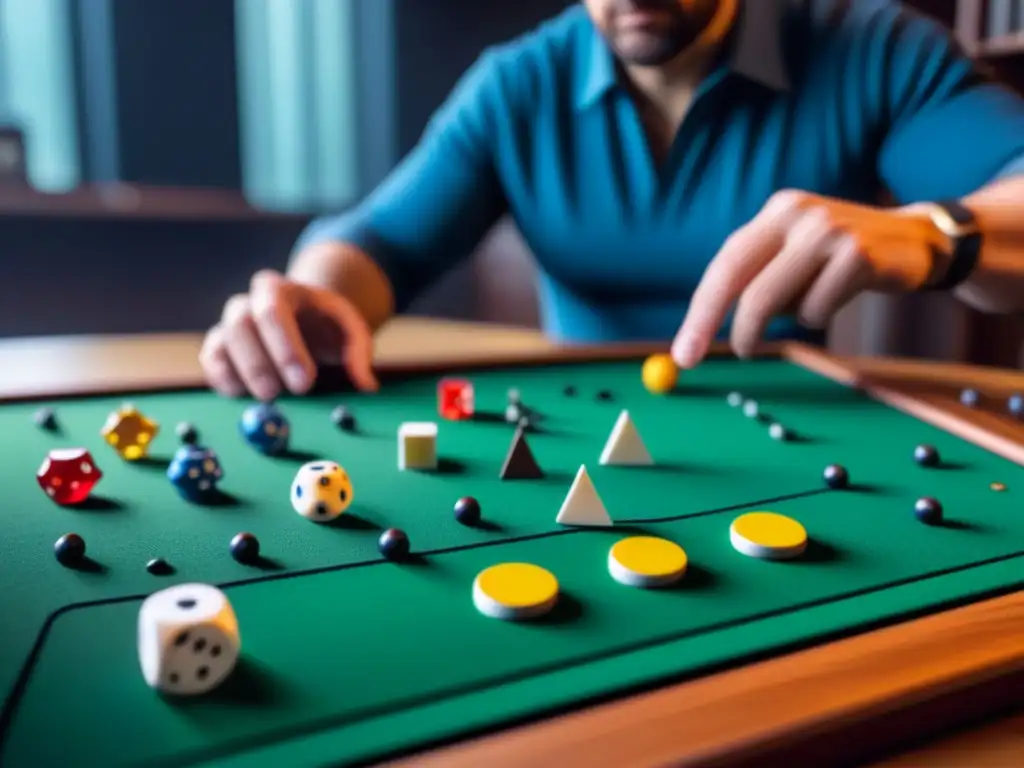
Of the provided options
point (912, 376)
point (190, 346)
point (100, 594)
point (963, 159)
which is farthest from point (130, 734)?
point (963, 159)

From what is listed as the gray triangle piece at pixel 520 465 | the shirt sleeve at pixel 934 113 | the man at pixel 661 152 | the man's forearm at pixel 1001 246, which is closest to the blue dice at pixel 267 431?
the gray triangle piece at pixel 520 465

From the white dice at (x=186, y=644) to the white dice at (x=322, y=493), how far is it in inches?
8.5

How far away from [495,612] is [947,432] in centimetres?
66

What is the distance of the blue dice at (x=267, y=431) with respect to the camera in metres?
0.85

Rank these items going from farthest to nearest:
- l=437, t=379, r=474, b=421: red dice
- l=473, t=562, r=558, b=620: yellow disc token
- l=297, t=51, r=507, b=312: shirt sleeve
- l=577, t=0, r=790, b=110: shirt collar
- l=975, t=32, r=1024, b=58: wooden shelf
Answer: l=975, t=32, r=1024, b=58: wooden shelf → l=297, t=51, r=507, b=312: shirt sleeve → l=577, t=0, r=790, b=110: shirt collar → l=437, t=379, r=474, b=421: red dice → l=473, t=562, r=558, b=620: yellow disc token

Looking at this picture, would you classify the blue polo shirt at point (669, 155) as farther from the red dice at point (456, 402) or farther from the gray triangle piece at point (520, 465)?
the gray triangle piece at point (520, 465)

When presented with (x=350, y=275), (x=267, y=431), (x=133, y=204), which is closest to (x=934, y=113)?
(x=350, y=275)

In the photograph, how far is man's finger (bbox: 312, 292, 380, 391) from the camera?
117cm

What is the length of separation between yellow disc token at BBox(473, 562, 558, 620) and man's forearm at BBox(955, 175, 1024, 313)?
883 millimetres

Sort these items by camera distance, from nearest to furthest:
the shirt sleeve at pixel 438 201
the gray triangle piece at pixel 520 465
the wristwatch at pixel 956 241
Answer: the gray triangle piece at pixel 520 465 → the wristwatch at pixel 956 241 → the shirt sleeve at pixel 438 201

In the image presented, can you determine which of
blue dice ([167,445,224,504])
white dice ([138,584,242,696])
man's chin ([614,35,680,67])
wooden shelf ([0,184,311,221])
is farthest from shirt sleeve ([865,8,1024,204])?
wooden shelf ([0,184,311,221])

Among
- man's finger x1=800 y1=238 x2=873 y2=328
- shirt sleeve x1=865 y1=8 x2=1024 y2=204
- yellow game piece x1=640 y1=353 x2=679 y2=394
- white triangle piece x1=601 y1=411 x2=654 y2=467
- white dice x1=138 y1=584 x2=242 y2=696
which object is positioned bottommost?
yellow game piece x1=640 y1=353 x2=679 y2=394

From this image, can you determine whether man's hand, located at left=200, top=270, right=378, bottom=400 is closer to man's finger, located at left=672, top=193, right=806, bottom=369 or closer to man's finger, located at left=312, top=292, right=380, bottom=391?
man's finger, located at left=312, top=292, right=380, bottom=391

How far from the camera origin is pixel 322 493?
667 mm
